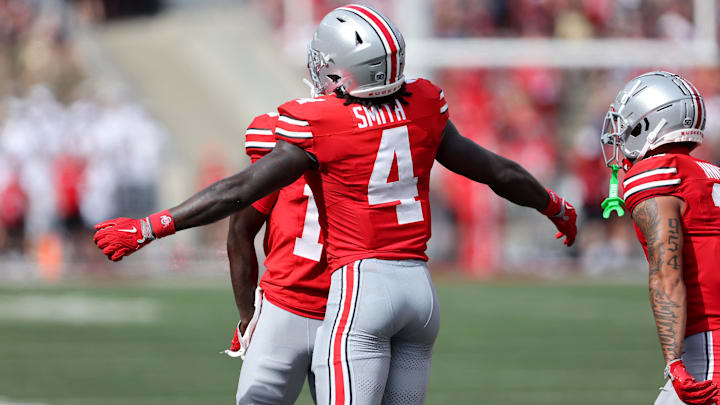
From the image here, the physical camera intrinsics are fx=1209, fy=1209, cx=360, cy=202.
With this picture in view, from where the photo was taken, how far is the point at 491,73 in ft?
65.6

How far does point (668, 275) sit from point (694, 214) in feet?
0.70

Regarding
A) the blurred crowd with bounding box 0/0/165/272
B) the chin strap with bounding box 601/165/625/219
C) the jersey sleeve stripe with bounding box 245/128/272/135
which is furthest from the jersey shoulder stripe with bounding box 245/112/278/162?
the blurred crowd with bounding box 0/0/165/272

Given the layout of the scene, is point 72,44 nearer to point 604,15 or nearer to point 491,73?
point 491,73

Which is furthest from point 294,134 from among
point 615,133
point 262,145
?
point 615,133

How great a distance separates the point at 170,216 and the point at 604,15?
53.4 ft

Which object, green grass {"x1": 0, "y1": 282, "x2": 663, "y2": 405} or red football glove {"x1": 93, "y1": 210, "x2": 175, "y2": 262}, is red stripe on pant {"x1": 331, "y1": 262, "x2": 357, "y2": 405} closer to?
red football glove {"x1": 93, "y1": 210, "x2": 175, "y2": 262}

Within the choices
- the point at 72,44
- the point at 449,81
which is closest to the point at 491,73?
the point at 449,81

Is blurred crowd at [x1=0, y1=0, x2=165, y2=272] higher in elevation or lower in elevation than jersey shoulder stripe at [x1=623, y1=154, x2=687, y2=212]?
higher

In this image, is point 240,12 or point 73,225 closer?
point 73,225

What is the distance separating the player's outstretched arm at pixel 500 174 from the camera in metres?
4.13

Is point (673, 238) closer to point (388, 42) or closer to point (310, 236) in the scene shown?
point (388, 42)

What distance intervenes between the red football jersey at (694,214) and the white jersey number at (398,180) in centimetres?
70

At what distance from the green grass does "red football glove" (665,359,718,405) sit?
3.47m

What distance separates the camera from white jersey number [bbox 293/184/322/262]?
4320 mm
